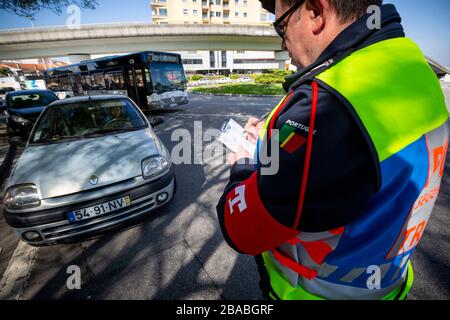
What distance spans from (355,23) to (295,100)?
307 millimetres

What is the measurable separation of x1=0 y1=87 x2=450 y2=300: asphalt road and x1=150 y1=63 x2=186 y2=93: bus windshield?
906 centimetres

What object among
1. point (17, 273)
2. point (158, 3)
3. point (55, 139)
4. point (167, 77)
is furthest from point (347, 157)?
point (158, 3)

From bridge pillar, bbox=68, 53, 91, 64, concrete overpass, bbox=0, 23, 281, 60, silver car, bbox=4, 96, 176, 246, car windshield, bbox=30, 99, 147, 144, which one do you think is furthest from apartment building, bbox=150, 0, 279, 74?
silver car, bbox=4, 96, 176, 246

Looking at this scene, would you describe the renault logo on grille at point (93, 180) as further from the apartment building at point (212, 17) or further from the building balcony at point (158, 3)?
the building balcony at point (158, 3)

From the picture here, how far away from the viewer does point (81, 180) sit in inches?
97.6

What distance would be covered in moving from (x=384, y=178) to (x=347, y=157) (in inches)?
5.4

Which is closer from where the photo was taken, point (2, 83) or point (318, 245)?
point (318, 245)

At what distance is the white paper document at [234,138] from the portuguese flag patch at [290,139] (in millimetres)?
434

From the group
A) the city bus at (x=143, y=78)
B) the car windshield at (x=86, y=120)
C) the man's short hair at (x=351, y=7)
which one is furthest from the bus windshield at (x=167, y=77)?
the man's short hair at (x=351, y=7)

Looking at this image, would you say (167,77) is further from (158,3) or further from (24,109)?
(158,3)
